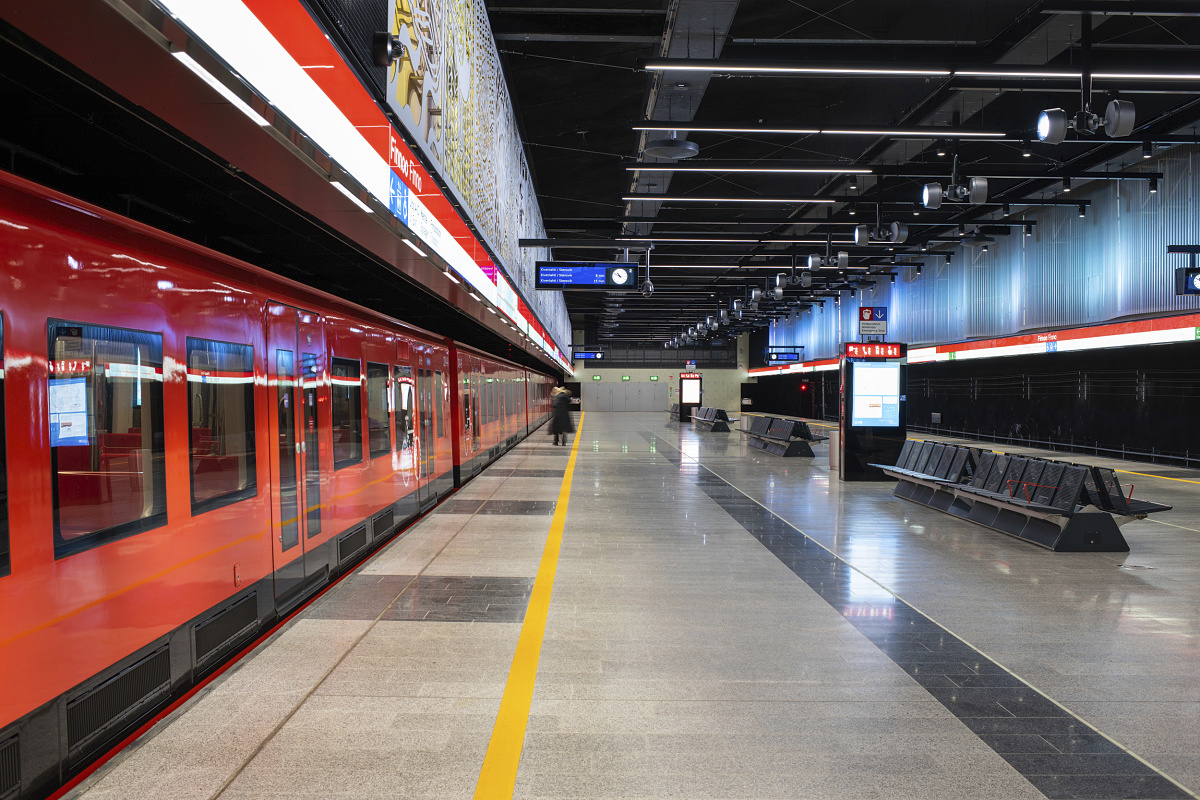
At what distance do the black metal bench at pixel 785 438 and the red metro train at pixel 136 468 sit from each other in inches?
574

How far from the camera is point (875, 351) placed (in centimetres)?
1362

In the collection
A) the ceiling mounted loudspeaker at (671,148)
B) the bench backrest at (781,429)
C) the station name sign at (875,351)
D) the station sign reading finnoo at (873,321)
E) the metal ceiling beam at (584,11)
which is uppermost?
the metal ceiling beam at (584,11)

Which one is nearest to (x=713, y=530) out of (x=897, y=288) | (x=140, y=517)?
(x=140, y=517)

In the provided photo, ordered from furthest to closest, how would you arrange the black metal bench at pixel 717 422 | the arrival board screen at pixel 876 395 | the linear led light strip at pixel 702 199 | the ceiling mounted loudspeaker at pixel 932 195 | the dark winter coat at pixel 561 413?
the black metal bench at pixel 717 422 < the dark winter coat at pixel 561 413 < the arrival board screen at pixel 876 395 < the linear led light strip at pixel 702 199 < the ceiling mounted loudspeaker at pixel 932 195

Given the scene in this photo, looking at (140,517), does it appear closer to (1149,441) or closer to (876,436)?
(876,436)

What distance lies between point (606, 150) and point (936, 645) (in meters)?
11.4

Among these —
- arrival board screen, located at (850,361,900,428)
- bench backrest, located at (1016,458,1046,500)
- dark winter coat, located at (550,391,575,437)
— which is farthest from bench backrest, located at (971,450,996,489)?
dark winter coat, located at (550,391,575,437)

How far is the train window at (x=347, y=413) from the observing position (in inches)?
249

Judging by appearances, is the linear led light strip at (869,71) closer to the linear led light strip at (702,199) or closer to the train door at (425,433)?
the train door at (425,433)

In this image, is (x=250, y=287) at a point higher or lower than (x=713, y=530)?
higher

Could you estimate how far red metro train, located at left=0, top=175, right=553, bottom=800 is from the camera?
262 centimetres

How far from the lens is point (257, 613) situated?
4.61 metres

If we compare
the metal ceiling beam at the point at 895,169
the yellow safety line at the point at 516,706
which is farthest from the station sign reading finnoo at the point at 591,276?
the yellow safety line at the point at 516,706

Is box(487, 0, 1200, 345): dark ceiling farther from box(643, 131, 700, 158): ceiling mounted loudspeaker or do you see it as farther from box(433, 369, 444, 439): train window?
box(433, 369, 444, 439): train window
